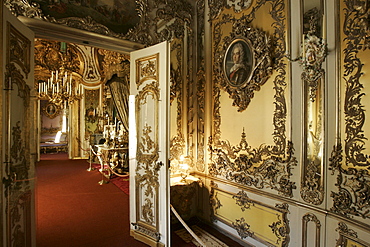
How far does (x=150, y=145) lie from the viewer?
3.05 m

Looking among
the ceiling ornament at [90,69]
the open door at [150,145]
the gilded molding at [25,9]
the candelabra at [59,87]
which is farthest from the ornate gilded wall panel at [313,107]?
the ceiling ornament at [90,69]

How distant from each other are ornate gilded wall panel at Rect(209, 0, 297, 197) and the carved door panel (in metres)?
2.51

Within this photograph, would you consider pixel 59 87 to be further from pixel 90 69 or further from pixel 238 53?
pixel 238 53

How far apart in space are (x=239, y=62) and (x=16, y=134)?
283cm

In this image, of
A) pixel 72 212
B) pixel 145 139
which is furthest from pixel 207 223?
pixel 72 212

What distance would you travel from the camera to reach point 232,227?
3193mm

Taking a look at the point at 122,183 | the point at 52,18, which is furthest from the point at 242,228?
the point at 122,183

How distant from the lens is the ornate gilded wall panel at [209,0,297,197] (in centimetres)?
255

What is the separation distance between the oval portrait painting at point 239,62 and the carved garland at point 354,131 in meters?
1.10

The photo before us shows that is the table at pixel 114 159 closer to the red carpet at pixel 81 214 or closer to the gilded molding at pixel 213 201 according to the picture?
the red carpet at pixel 81 214

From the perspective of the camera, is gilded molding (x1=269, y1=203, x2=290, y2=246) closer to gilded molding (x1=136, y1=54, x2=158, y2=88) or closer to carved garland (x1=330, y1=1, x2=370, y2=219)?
carved garland (x1=330, y1=1, x2=370, y2=219)

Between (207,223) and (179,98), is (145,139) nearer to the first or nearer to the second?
(179,98)

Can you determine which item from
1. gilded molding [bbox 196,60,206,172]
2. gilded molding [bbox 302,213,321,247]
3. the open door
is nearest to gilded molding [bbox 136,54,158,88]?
the open door

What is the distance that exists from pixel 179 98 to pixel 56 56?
7787 mm
